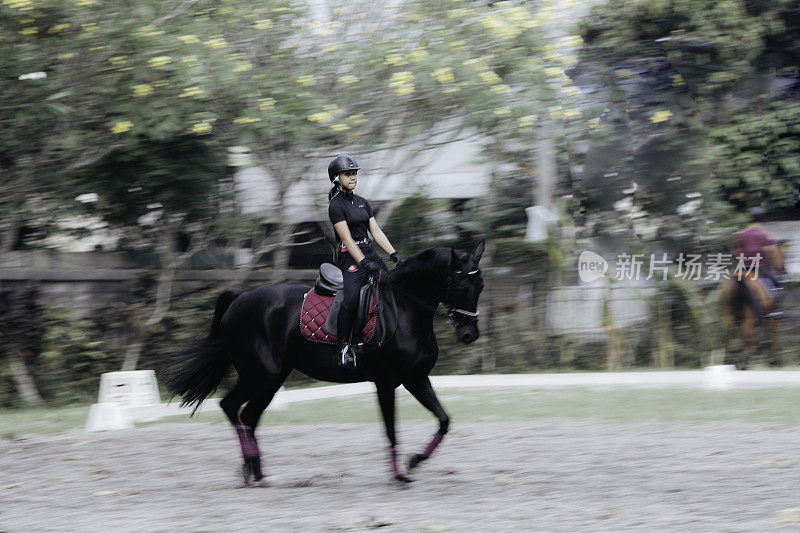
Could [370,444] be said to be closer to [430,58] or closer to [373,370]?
[373,370]

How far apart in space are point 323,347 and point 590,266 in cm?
907

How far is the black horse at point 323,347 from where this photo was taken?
7203 millimetres

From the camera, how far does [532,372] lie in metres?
15.7

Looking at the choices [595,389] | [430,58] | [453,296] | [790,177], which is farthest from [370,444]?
[790,177]

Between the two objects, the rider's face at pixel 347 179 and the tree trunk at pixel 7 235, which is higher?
the rider's face at pixel 347 179

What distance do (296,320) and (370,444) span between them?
2047 millimetres

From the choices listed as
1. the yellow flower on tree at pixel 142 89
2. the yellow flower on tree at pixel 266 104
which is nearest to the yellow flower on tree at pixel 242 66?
the yellow flower on tree at pixel 266 104

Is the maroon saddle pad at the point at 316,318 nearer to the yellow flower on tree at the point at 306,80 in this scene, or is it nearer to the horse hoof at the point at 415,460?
the horse hoof at the point at 415,460

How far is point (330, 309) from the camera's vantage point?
7574 mm

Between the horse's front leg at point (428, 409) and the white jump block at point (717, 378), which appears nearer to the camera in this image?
the horse's front leg at point (428, 409)

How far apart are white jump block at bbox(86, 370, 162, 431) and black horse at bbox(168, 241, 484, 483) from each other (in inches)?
116

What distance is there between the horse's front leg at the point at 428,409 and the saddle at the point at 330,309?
1.77ft

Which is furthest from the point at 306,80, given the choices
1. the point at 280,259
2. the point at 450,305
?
the point at 450,305

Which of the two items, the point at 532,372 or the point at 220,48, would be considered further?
the point at 532,372
